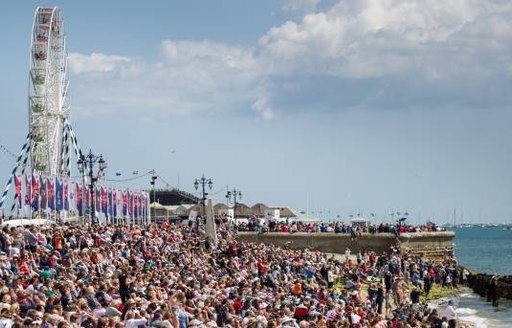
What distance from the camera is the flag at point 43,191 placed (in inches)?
1261

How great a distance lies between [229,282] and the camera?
23906mm

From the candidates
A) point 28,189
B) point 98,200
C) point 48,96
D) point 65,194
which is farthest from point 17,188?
point 48,96

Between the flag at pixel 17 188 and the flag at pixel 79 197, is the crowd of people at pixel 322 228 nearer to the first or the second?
the flag at pixel 79 197

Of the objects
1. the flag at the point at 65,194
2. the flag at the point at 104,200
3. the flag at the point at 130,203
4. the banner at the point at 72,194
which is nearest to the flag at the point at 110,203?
the flag at the point at 104,200

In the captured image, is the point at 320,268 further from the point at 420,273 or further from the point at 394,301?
the point at 420,273

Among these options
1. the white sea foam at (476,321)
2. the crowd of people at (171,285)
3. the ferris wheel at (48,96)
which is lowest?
the white sea foam at (476,321)

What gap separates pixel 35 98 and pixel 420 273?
33.4m

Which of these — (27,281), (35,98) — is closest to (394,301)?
(27,281)

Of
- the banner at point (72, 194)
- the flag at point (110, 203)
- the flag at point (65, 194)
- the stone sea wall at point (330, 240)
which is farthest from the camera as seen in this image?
the stone sea wall at point (330, 240)

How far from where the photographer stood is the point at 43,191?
3222cm

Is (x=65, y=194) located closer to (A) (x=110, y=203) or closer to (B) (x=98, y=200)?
(B) (x=98, y=200)

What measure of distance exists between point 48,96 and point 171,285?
152 ft

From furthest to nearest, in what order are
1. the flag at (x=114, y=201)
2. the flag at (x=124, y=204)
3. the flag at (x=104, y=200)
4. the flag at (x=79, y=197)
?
1. the flag at (x=124, y=204)
2. the flag at (x=114, y=201)
3. the flag at (x=104, y=200)
4. the flag at (x=79, y=197)

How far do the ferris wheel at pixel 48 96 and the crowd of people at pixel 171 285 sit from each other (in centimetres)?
2858
